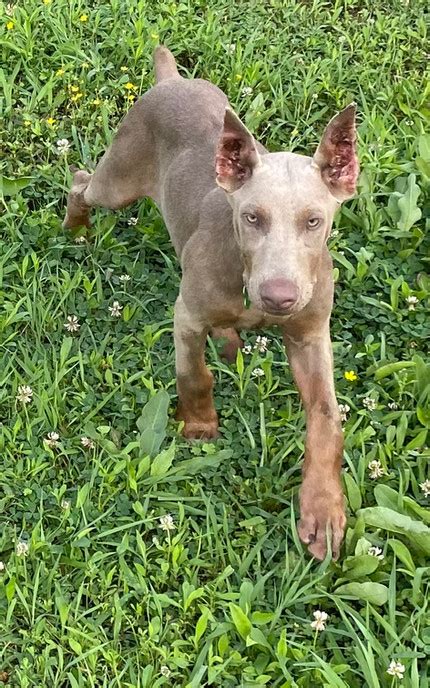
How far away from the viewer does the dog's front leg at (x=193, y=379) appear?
3691mm

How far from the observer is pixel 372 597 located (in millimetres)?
3344

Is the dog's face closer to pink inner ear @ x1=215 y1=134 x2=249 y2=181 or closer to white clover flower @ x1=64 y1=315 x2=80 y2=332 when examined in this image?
pink inner ear @ x1=215 y1=134 x2=249 y2=181

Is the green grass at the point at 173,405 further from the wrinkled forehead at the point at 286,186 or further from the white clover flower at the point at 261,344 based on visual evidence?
the wrinkled forehead at the point at 286,186

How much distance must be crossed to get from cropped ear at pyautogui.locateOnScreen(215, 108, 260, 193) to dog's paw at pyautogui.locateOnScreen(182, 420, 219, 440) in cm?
103

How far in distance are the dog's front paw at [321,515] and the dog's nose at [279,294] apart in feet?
2.63

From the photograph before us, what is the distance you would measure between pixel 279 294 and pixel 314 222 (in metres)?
0.30

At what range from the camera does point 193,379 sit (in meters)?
3.80

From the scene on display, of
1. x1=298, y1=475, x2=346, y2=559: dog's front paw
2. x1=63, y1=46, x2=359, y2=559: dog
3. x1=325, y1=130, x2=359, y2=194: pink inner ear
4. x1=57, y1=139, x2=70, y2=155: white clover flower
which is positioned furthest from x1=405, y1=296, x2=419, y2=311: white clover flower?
x1=57, y1=139, x2=70, y2=155: white clover flower

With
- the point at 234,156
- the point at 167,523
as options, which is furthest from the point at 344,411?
the point at 234,156

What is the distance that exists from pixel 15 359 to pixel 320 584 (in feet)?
5.16

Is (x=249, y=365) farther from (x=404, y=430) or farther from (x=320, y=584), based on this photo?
(x=320, y=584)

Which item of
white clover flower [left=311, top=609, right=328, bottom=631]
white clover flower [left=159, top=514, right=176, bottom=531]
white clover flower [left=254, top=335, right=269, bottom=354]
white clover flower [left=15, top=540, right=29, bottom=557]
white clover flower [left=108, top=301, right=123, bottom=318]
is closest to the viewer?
white clover flower [left=311, top=609, right=328, bottom=631]

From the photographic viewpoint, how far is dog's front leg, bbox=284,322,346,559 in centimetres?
349

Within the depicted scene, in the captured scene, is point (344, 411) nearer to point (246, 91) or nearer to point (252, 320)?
point (252, 320)
